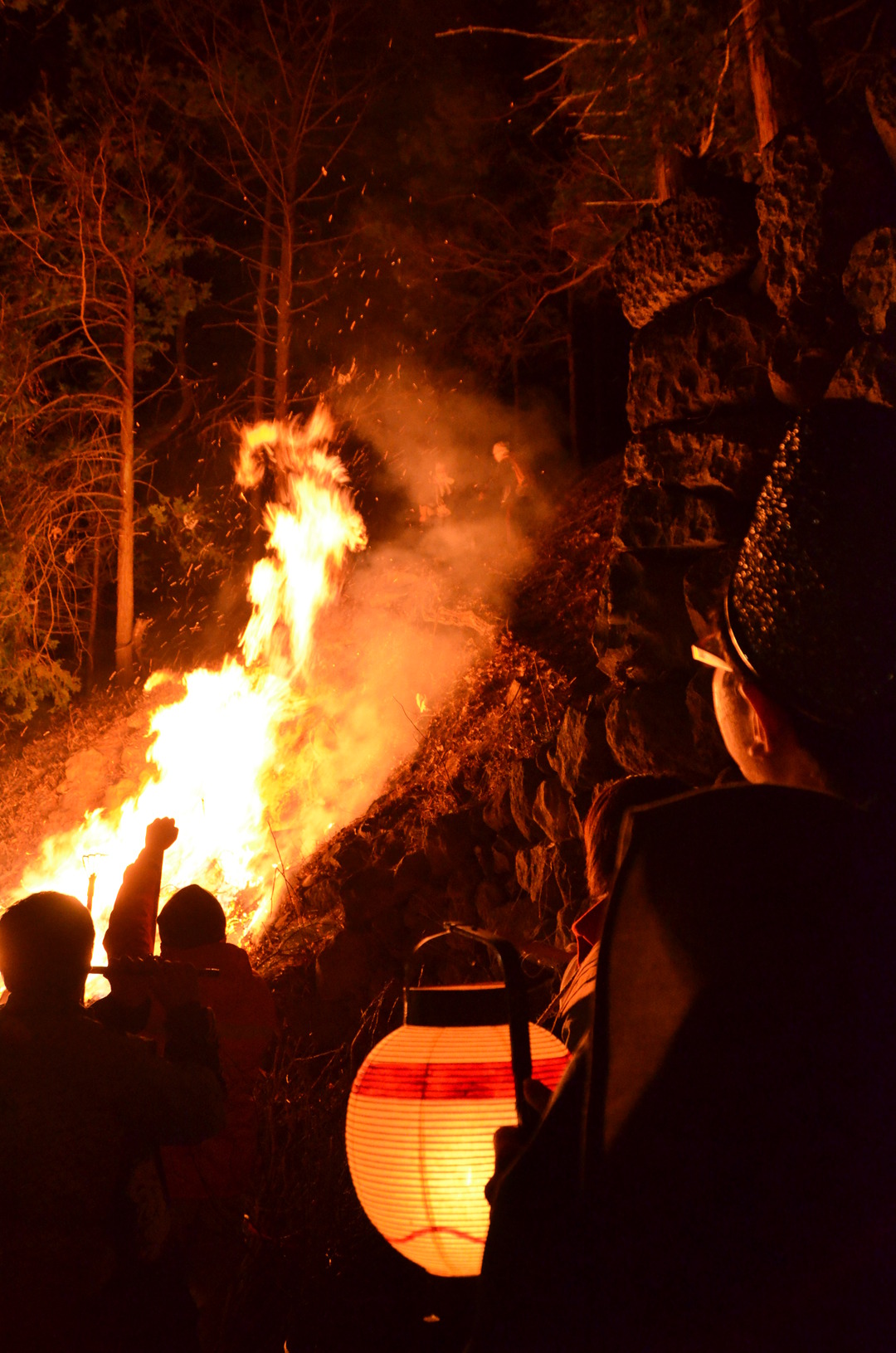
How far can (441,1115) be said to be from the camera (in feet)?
7.06

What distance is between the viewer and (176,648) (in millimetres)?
15664

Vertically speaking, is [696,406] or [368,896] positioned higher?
[696,406]

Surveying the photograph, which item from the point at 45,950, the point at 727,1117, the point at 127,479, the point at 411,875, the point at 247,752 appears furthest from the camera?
the point at 127,479

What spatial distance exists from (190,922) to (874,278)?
14.7 feet

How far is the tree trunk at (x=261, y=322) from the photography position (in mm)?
15359

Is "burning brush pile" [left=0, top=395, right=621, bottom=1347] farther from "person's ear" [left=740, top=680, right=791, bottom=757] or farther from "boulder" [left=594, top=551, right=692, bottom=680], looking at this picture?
"person's ear" [left=740, top=680, right=791, bottom=757]

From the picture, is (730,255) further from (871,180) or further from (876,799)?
(876,799)

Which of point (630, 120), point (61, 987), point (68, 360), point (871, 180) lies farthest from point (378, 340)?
point (61, 987)

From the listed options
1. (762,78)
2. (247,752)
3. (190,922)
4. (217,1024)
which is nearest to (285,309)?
(247,752)

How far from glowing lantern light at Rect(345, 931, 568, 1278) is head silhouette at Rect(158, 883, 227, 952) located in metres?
2.27

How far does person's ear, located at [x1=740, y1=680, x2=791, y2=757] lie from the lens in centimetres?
114

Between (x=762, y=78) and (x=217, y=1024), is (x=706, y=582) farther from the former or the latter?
(x=217, y=1024)

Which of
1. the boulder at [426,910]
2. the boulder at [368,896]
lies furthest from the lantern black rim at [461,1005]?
the boulder at [368,896]

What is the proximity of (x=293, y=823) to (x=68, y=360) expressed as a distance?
11338 mm
